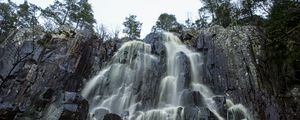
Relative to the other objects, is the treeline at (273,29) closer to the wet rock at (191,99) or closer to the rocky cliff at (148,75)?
the rocky cliff at (148,75)

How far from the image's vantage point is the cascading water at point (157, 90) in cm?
1780

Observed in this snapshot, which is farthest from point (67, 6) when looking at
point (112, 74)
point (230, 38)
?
point (230, 38)

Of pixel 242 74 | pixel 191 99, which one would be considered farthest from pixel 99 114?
pixel 242 74

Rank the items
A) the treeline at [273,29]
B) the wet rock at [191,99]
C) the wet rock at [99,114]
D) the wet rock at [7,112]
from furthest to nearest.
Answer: the wet rock at [191,99] < the wet rock at [99,114] < the wet rock at [7,112] < the treeline at [273,29]

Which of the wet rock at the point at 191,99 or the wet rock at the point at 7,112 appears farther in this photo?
the wet rock at the point at 191,99

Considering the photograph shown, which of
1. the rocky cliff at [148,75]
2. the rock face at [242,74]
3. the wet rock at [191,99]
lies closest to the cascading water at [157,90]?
the wet rock at [191,99]

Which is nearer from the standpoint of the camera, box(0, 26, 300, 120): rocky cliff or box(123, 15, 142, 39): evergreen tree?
box(0, 26, 300, 120): rocky cliff

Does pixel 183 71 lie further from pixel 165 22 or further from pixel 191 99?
pixel 165 22

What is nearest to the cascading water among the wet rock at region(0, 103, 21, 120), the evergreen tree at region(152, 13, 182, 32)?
the wet rock at region(0, 103, 21, 120)

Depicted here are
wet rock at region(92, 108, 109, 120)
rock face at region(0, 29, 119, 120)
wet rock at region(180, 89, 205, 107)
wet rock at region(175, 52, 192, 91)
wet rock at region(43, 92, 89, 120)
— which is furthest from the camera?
wet rock at region(175, 52, 192, 91)

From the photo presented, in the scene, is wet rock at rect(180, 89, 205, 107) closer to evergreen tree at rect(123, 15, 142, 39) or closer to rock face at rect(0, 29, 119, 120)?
rock face at rect(0, 29, 119, 120)

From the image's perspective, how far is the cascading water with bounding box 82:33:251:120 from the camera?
17.8m

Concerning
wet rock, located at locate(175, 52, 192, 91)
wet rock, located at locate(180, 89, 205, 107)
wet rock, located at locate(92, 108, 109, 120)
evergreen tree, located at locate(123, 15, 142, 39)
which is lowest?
wet rock, located at locate(92, 108, 109, 120)

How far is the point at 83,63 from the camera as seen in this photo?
25141 mm
